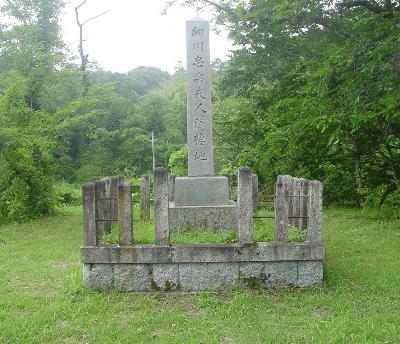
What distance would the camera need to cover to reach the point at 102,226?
616 centimetres

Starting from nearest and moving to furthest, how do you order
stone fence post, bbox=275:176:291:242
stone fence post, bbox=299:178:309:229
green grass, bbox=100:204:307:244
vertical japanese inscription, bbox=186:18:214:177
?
stone fence post, bbox=275:176:291:242 → green grass, bbox=100:204:307:244 → stone fence post, bbox=299:178:309:229 → vertical japanese inscription, bbox=186:18:214:177

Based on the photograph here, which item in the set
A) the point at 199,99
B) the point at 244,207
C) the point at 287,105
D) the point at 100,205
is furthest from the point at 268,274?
the point at 287,105

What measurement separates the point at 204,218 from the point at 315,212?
5.92ft

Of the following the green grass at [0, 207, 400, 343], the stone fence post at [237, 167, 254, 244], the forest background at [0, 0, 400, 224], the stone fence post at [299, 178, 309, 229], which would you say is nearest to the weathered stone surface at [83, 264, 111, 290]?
the green grass at [0, 207, 400, 343]

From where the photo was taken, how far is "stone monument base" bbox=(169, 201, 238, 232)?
258 inches

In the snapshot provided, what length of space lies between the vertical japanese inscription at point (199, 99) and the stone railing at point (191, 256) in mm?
2209

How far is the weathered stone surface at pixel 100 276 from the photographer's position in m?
5.29

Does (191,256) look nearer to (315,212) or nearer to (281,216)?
(281,216)

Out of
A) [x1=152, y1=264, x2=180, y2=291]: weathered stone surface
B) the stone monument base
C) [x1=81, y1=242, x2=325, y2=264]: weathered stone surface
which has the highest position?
the stone monument base

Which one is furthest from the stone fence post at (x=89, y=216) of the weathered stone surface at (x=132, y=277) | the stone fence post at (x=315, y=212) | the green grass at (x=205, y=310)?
the stone fence post at (x=315, y=212)

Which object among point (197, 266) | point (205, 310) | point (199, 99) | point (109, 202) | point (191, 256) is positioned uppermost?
point (199, 99)

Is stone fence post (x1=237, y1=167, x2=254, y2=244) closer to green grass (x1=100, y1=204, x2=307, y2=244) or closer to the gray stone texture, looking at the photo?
green grass (x1=100, y1=204, x2=307, y2=244)

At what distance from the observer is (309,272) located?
5.37 m

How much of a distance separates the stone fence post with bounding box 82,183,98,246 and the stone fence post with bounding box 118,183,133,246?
0.98 feet
